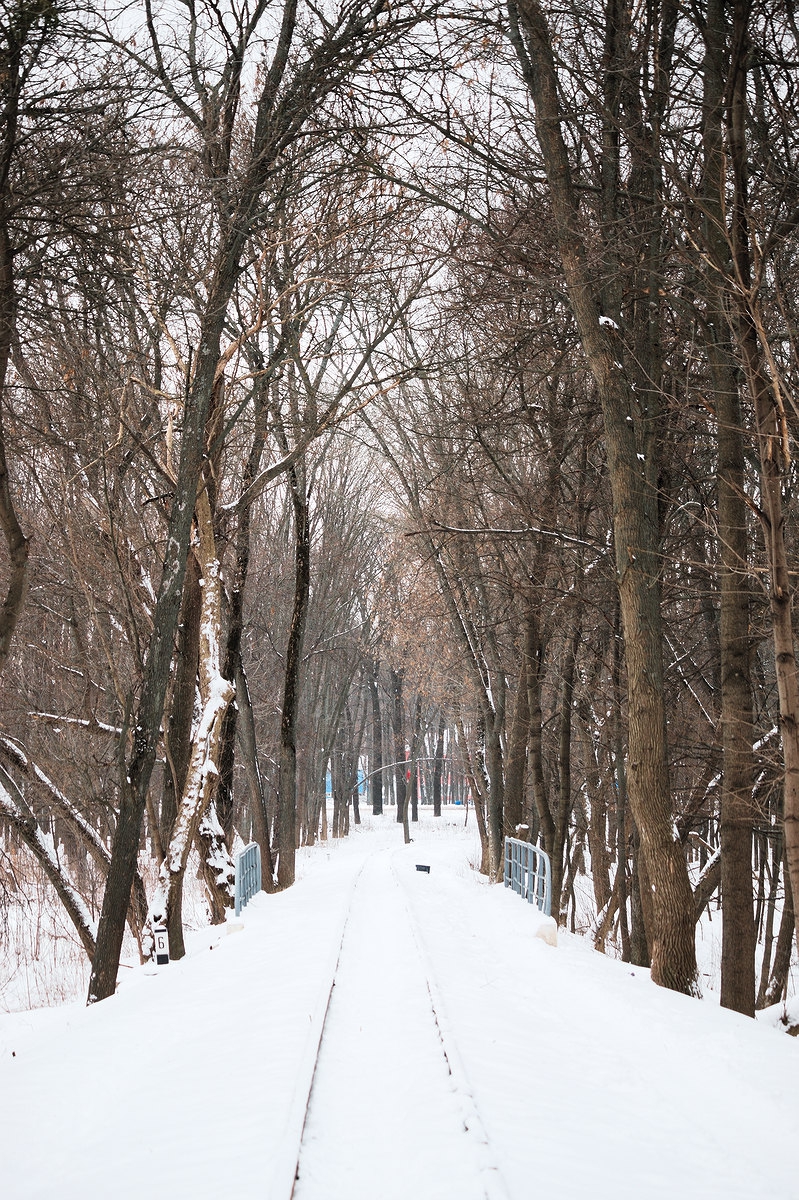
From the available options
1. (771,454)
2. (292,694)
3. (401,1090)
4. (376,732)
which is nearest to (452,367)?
(292,694)

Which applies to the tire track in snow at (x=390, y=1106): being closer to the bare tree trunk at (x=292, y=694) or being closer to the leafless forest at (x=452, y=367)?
the leafless forest at (x=452, y=367)

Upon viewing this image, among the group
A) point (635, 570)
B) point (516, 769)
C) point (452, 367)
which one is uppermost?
point (452, 367)

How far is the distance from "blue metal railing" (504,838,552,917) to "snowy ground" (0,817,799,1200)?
2.10m

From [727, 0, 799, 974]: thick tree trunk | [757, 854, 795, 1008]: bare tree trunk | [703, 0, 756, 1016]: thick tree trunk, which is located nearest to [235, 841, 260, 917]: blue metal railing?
[703, 0, 756, 1016]: thick tree trunk

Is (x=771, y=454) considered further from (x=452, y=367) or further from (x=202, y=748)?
(x=452, y=367)

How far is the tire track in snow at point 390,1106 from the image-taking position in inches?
165

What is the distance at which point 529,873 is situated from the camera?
44.0ft

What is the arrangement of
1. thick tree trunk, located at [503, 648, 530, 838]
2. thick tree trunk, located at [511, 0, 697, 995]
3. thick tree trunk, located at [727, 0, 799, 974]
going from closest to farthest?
1. thick tree trunk, located at [727, 0, 799, 974]
2. thick tree trunk, located at [511, 0, 697, 995]
3. thick tree trunk, located at [503, 648, 530, 838]

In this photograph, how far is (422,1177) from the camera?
421 centimetres

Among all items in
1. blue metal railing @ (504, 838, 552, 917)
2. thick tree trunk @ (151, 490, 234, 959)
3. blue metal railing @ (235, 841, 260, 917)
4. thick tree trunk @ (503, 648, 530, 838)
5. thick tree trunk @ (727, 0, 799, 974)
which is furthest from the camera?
thick tree trunk @ (503, 648, 530, 838)

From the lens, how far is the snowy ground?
13.9 ft

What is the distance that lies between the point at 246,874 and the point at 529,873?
169 inches

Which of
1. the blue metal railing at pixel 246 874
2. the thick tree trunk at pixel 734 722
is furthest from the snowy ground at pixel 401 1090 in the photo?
the blue metal railing at pixel 246 874

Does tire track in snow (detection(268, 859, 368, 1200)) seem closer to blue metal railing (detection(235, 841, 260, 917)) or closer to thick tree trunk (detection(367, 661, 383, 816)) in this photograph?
blue metal railing (detection(235, 841, 260, 917))
